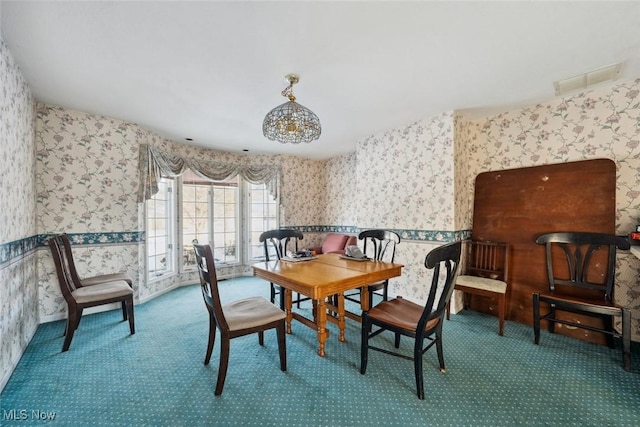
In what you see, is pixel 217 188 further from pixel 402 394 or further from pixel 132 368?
pixel 402 394

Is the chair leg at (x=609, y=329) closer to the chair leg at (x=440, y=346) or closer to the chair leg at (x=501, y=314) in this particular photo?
the chair leg at (x=501, y=314)

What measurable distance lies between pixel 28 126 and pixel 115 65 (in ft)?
4.32

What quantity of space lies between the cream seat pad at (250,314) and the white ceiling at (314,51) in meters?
1.93

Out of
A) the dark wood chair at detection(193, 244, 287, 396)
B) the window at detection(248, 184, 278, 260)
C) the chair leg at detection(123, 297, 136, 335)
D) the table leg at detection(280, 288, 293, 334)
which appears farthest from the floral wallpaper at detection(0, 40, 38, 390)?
the window at detection(248, 184, 278, 260)

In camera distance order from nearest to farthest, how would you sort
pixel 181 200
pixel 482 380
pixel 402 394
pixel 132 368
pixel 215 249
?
1. pixel 402 394
2. pixel 482 380
3. pixel 132 368
4. pixel 181 200
5. pixel 215 249

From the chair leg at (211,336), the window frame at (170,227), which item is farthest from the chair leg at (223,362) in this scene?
the window frame at (170,227)

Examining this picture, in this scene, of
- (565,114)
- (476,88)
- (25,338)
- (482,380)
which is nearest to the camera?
(482,380)

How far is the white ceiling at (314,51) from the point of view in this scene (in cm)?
153

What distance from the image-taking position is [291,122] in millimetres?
2090

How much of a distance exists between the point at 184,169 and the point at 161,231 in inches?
41.3

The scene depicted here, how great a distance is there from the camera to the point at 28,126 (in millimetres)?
2490

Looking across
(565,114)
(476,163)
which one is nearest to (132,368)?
(476,163)

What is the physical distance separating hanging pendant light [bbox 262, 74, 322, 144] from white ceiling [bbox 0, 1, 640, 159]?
0.32 m

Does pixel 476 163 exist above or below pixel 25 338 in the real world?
above
